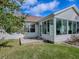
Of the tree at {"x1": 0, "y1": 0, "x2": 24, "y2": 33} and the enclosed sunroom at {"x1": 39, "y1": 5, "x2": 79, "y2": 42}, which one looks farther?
the enclosed sunroom at {"x1": 39, "y1": 5, "x2": 79, "y2": 42}

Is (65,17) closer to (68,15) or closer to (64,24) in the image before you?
(68,15)

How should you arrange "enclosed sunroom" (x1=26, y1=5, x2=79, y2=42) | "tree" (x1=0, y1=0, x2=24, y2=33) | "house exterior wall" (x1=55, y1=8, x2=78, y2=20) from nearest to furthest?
1. "tree" (x1=0, y1=0, x2=24, y2=33)
2. "enclosed sunroom" (x1=26, y1=5, x2=79, y2=42)
3. "house exterior wall" (x1=55, y1=8, x2=78, y2=20)

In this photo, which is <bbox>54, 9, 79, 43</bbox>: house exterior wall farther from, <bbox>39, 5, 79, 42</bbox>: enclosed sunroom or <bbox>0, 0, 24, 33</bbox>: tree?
<bbox>0, 0, 24, 33</bbox>: tree

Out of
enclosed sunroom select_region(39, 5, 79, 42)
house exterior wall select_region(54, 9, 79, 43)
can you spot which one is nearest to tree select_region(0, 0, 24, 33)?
enclosed sunroom select_region(39, 5, 79, 42)

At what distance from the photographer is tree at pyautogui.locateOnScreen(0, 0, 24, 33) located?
13.3 meters

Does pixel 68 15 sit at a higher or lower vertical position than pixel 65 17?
higher

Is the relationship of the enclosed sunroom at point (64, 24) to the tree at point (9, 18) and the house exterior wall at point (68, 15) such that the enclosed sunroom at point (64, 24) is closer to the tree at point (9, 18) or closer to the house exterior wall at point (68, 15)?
the house exterior wall at point (68, 15)

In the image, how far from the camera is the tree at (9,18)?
13312 millimetres

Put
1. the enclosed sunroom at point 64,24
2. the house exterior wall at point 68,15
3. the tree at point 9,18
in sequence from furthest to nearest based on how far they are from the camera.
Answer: the house exterior wall at point 68,15 → the enclosed sunroom at point 64,24 → the tree at point 9,18

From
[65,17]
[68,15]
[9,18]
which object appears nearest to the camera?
[9,18]

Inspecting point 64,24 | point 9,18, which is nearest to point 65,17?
point 64,24

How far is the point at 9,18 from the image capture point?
1373 cm

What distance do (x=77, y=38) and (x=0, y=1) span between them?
13.2 metres

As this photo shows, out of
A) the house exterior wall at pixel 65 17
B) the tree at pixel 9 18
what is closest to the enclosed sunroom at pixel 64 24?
the house exterior wall at pixel 65 17
